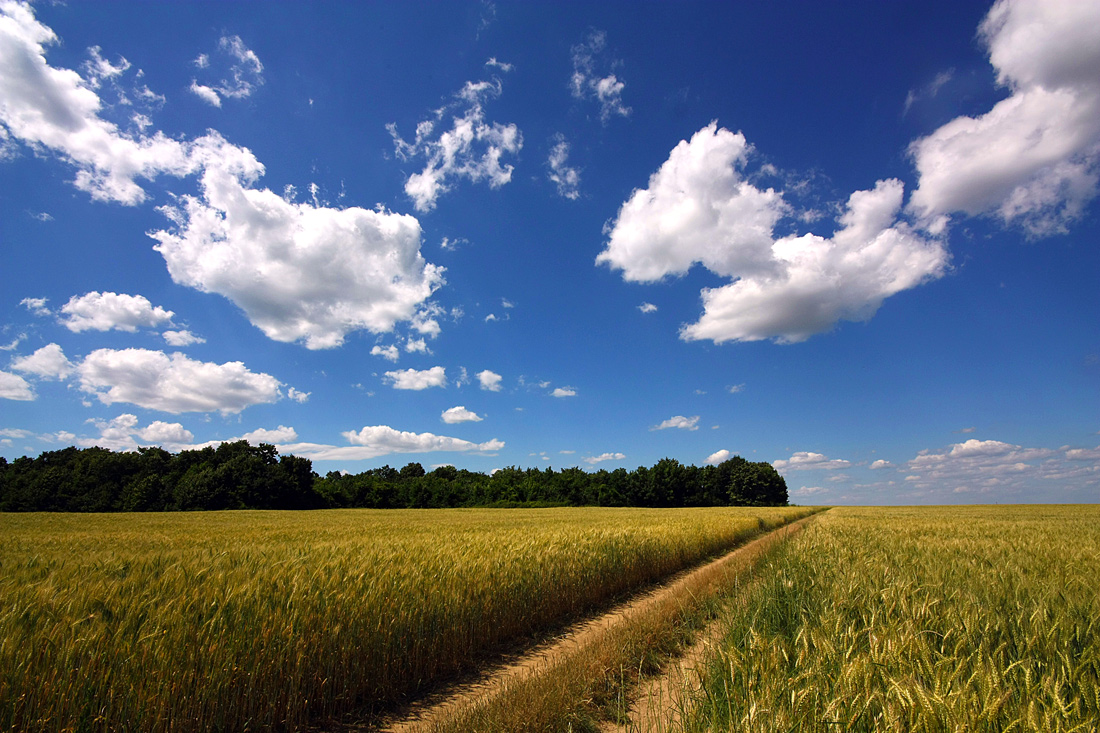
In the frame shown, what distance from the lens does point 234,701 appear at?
3.77m

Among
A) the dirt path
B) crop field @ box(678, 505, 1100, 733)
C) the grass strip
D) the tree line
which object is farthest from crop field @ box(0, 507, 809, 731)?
the tree line

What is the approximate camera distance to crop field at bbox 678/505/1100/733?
6.28 ft

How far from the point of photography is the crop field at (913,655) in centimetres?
191

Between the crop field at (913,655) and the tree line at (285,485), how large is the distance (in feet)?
218

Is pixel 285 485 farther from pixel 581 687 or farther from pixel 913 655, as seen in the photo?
pixel 913 655

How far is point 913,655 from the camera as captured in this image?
265cm

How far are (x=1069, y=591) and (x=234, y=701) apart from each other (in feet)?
26.1

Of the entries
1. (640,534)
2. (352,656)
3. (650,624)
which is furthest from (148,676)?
(640,534)

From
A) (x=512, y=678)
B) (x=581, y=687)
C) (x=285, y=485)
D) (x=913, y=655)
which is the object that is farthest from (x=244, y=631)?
(x=285, y=485)

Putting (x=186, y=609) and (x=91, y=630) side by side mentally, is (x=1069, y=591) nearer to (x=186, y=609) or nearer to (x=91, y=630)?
(x=186, y=609)

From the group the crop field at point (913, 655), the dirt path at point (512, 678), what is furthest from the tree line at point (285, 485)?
the crop field at point (913, 655)

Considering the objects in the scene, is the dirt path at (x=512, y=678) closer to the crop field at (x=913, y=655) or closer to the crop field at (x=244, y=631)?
the crop field at (x=244, y=631)

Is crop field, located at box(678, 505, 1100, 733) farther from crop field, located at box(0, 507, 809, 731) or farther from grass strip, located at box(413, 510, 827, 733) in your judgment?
crop field, located at box(0, 507, 809, 731)

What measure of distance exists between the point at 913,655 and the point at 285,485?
7283 centimetres
